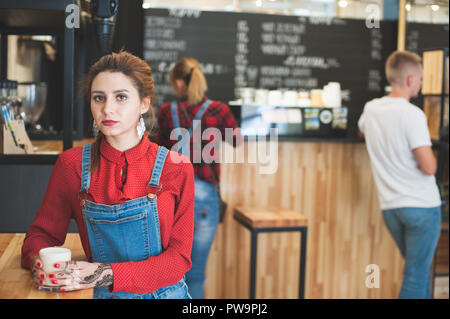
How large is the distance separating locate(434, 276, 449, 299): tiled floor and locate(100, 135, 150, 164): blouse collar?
8.93 feet

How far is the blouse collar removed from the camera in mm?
971

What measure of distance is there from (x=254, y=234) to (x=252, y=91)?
1.18 meters

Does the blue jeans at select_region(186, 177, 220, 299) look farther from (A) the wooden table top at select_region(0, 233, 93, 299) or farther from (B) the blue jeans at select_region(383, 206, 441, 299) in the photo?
(A) the wooden table top at select_region(0, 233, 93, 299)

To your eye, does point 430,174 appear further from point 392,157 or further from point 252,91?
point 252,91

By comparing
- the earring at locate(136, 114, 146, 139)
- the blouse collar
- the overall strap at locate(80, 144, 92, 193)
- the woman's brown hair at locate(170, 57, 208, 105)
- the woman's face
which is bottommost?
the overall strap at locate(80, 144, 92, 193)

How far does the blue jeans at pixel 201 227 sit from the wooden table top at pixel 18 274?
1374 mm

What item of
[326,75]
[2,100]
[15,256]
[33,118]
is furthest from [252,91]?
[15,256]

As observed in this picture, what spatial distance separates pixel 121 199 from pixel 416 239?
2.00 metres

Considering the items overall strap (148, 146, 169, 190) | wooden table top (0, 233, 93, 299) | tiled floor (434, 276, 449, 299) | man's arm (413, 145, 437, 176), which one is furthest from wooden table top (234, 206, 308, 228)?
overall strap (148, 146, 169, 190)

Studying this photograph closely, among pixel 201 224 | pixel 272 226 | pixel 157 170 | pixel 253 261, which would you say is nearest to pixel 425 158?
pixel 272 226

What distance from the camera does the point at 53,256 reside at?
2.88 ft

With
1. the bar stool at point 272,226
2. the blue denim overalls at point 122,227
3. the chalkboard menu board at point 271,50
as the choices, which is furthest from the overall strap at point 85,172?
the chalkboard menu board at point 271,50

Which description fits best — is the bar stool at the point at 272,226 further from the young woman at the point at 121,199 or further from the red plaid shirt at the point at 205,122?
the young woman at the point at 121,199
